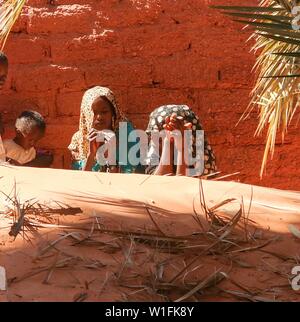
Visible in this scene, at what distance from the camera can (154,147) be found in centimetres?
548

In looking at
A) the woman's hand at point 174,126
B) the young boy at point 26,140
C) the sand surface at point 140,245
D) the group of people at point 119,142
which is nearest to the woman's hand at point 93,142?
the group of people at point 119,142

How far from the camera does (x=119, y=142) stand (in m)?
5.81

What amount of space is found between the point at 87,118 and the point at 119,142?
0.38m

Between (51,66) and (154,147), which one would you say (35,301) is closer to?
(154,147)

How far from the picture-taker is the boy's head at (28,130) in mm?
6219

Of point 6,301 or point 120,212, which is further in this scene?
point 120,212

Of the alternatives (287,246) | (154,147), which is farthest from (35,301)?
(154,147)

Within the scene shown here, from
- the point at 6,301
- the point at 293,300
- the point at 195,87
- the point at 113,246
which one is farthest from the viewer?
the point at 195,87

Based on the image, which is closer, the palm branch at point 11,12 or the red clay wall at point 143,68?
the palm branch at point 11,12

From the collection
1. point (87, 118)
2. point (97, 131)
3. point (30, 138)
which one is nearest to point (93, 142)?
point (97, 131)

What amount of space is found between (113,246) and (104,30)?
433cm

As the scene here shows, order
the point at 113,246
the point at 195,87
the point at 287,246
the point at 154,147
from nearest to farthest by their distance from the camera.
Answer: the point at 113,246 → the point at 287,246 → the point at 154,147 → the point at 195,87

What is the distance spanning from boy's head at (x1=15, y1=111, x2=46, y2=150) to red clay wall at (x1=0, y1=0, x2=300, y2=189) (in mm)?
449

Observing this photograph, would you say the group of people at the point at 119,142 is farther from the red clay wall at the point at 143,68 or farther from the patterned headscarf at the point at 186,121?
the red clay wall at the point at 143,68
